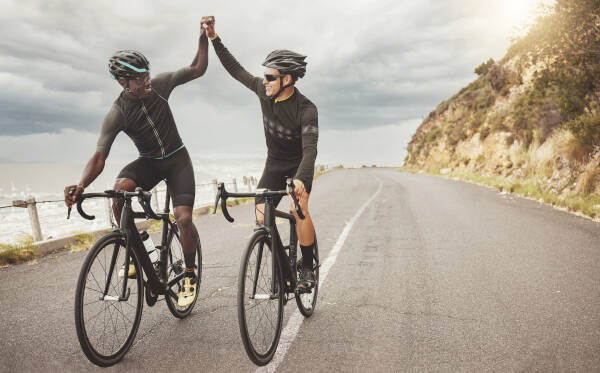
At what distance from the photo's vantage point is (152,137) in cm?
353

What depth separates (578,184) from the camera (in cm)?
1027

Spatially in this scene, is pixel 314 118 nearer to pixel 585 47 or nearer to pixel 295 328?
pixel 295 328

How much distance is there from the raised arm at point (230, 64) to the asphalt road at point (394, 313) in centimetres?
230

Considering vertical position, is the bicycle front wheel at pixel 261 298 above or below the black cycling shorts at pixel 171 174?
below

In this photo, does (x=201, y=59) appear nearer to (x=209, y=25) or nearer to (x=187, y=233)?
(x=209, y=25)

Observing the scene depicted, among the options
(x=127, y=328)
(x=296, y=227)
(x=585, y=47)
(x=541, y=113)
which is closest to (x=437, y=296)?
(x=296, y=227)

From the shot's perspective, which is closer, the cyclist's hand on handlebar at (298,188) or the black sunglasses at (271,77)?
the cyclist's hand on handlebar at (298,188)

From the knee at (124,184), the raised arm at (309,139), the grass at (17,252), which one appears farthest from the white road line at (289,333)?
the grass at (17,252)

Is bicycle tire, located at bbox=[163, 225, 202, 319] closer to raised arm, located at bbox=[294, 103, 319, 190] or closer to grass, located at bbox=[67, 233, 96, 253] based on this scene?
raised arm, located at bbox=[294, 103, 319, 190]

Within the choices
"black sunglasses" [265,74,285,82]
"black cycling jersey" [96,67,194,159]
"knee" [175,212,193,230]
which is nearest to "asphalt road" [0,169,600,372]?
"knee" [175,212,193,230]

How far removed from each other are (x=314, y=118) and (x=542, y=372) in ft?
8.36

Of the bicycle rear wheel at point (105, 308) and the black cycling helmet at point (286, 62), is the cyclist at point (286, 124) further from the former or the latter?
the bicycle rear wheel at point (105, 308)

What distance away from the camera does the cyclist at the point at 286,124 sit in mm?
3205

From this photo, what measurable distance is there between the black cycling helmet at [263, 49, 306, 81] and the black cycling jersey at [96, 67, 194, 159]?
1.00 m
